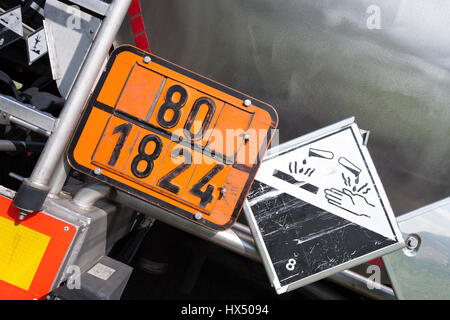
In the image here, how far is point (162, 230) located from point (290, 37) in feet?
3.93

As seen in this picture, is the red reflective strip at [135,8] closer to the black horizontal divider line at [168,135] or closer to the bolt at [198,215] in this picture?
the black horizontal divider line at [168,135]

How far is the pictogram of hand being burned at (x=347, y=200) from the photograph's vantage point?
4.09ft

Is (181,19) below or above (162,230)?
above

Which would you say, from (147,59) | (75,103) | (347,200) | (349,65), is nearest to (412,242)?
(347,200)

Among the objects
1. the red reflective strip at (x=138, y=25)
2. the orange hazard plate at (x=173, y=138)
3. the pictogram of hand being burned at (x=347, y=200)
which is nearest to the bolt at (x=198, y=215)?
the orange hazard plate at (x=173, y=138)

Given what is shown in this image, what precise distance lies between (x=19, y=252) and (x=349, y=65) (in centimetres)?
122

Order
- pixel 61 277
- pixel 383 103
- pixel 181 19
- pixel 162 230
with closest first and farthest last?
pixel 61 277, pixel 383 103, pixel 181 19, pixel 162 230

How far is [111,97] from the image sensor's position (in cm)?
120

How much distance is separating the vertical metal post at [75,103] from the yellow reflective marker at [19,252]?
0.23ft

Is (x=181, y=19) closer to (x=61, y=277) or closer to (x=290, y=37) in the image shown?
(x=290, y=37)

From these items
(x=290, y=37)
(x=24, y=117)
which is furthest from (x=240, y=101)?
(x=24, y=117)

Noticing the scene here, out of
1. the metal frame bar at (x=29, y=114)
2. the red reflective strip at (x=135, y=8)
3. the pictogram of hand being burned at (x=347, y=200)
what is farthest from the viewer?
the red reflective strip at (x=135, y=8)

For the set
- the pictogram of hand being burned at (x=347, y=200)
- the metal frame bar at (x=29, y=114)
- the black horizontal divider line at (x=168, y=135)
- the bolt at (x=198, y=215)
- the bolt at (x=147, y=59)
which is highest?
the bolt at (x=147, y=59)

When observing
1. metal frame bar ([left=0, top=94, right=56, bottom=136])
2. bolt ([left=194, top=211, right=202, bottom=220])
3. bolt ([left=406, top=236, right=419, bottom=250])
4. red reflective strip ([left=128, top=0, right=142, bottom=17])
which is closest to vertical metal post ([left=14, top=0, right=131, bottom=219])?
metal frame bar ([left=0, top=94, right=56, bottom=136])
